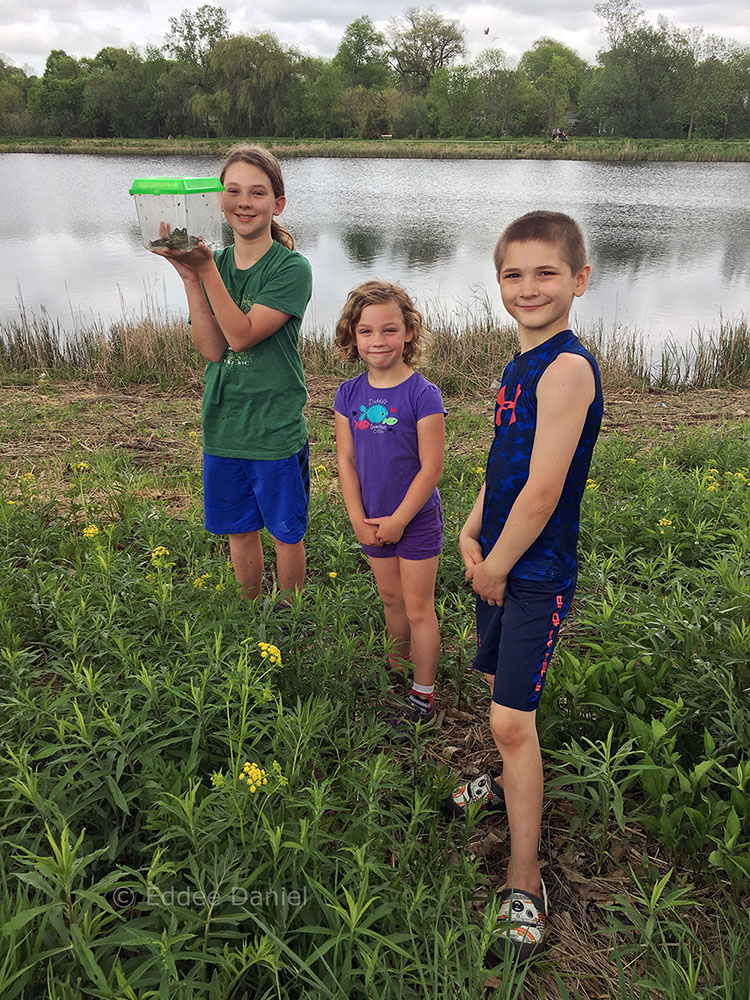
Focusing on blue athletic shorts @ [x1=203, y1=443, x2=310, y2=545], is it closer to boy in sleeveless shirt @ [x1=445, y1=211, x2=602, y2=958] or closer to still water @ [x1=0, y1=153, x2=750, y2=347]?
boy in sleeveless shirt @ [x1=445, y1=211, x2=602, y2=958]

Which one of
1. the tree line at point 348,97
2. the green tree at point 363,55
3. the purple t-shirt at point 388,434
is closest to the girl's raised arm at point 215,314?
the purple t-shirt at point 388,434

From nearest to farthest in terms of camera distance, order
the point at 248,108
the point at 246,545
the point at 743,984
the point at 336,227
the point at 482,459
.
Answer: the point at 743,984 → the point at 246,545 → the point at 482,459 → the point at 336,227 → the point at 248,108

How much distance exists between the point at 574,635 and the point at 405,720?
1177mm

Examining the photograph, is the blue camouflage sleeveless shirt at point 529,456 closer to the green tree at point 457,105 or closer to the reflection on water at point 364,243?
the reflection on water at point 364,243

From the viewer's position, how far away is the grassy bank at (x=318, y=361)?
8789 mm

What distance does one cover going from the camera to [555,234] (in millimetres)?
1867

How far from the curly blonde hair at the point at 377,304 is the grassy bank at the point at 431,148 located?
153 ft

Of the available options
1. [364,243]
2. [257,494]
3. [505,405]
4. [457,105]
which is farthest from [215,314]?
[457,105]

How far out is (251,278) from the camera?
9.32 feet

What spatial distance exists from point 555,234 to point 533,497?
2.32 ft

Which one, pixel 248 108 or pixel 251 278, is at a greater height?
pixel 248 108

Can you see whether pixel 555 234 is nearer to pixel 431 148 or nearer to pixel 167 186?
pixel 167 186

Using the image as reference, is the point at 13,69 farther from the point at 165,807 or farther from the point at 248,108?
the point at 165,807

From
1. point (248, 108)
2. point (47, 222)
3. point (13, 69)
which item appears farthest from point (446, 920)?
point (13, 69)
